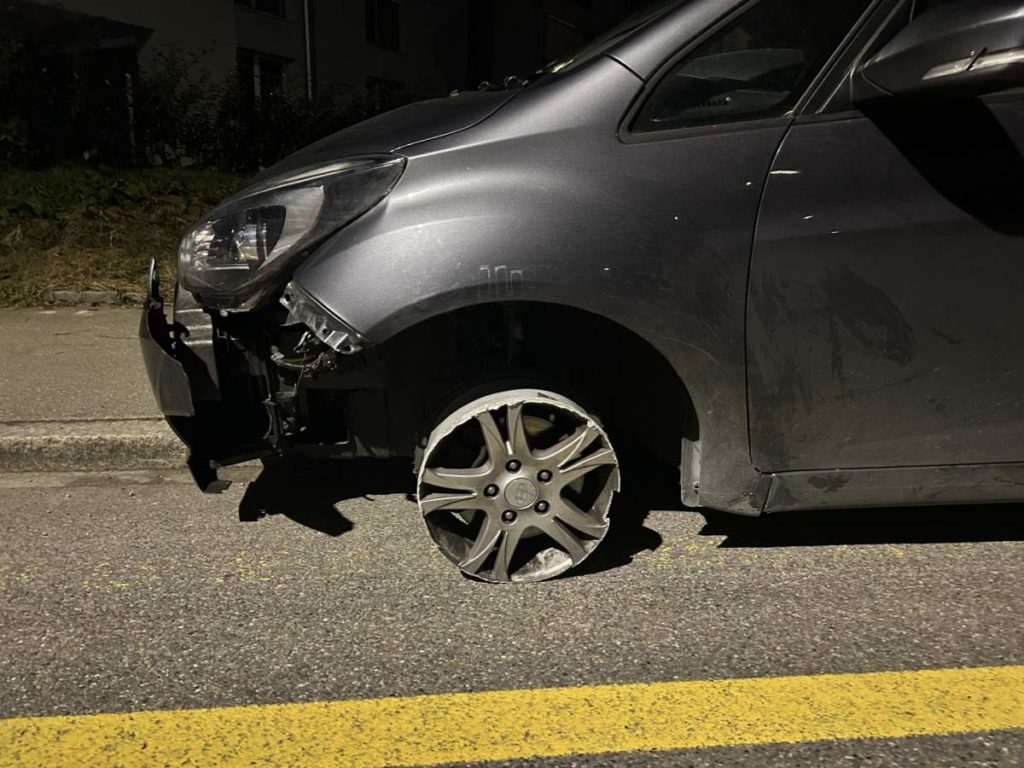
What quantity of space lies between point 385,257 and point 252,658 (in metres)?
1.12

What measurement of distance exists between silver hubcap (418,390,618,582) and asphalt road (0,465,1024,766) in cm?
11

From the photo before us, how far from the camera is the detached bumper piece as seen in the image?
240 centimetres

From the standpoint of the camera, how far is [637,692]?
1.98 metres

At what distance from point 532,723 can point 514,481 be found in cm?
74

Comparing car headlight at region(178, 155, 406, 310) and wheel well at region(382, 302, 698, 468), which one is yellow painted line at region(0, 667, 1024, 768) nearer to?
wheel well at region(382, 302, 698, 468)

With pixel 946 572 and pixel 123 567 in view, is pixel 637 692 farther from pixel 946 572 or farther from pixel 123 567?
pixel 123 567

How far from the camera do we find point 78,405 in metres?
3.94

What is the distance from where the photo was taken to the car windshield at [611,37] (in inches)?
96.0

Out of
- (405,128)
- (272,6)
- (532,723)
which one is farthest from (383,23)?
(532,723)

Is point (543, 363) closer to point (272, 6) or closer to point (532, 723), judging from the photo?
point (532, 723)

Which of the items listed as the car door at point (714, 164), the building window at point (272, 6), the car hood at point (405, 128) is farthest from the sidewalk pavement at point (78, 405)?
the building window at point (272, 6)

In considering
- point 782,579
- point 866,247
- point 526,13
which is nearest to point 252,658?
point 782,579

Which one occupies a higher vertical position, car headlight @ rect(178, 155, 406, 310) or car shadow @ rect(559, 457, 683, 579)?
car headlight @ rect(178, 155, 406, 310)

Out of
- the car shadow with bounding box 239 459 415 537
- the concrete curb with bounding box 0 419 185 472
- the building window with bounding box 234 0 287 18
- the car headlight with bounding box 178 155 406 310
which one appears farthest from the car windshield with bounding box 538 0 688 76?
the building window with bounding box 234 0 287 18
